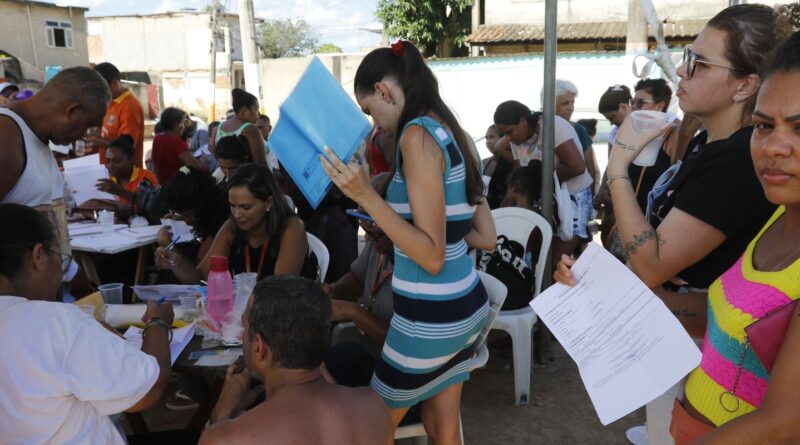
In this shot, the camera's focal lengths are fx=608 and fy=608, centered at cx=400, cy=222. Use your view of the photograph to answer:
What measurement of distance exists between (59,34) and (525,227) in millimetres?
31056

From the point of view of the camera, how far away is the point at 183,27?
37.9 m

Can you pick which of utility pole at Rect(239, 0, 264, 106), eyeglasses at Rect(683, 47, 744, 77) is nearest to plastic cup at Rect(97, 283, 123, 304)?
eyeglasses at Rect(683, 47, 744, 77)

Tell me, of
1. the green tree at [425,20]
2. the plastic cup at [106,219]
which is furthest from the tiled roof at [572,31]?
the plastic cup at [106,219]

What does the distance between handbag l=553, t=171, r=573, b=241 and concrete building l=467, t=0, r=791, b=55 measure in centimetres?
1399

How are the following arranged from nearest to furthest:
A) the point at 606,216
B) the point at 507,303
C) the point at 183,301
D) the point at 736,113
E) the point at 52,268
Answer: the point at 736,113 → the point at 52,268 → the point at 183,301 → the point at 507,303 → the point at 606,216

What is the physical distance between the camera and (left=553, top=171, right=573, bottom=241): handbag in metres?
4.13

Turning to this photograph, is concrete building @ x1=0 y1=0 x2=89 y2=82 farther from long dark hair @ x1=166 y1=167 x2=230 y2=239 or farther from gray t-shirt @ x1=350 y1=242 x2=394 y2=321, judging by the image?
gray t-shirt @ x1=350 y1=242 x2=394 y2=321

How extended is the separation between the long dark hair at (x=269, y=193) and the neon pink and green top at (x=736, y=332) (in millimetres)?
2262

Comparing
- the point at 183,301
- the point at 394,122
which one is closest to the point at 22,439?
the point at 183,301

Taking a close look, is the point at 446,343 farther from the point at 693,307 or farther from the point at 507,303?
the point at 507,303

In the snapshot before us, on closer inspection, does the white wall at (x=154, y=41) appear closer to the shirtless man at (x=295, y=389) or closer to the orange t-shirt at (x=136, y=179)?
the orange t-shirt at (x=136, y=179)

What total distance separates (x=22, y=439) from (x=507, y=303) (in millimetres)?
2631

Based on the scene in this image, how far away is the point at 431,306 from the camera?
6.28 ft

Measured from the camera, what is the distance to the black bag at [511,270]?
145 inches
